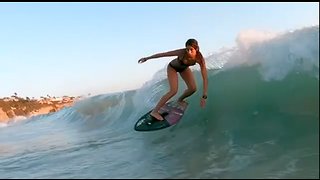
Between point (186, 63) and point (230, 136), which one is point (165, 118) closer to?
point (230, 136)

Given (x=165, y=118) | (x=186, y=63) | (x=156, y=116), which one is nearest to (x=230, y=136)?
(x=165, y=118)

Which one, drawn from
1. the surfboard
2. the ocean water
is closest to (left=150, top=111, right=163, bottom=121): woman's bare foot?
the surfboard

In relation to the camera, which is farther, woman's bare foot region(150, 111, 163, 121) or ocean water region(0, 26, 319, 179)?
woman's bare foot region(150, 111, 163, 121)

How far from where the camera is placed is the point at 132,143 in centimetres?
859

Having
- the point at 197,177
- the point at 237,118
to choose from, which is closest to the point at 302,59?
the point at 237,118

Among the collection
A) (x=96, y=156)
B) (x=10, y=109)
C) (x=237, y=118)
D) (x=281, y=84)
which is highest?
(x=10, y=109)

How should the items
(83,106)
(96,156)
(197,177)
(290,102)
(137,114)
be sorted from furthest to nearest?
1. (83,106)
2. (137,114)
3. (290,102)
4. (96,156)
5. (197,177)

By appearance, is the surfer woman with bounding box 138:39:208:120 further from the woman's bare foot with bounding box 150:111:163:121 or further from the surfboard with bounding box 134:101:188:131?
the surfboard with bounding box 134:101:188:131

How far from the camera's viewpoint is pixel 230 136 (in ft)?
25.8

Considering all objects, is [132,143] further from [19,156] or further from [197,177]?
[197,177]

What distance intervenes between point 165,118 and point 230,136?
112 cm

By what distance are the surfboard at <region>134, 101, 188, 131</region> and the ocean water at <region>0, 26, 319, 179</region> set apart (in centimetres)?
36

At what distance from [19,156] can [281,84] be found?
200 inches

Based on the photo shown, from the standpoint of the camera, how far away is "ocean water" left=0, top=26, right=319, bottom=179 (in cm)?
623
